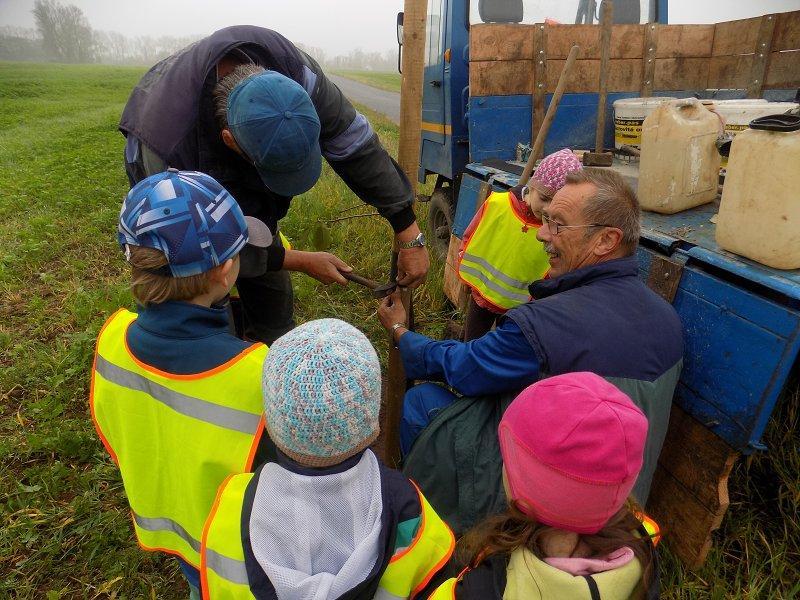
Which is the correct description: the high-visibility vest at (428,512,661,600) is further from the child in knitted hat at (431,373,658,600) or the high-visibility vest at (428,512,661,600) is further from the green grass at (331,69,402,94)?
the green grass at (331,69,402,94)

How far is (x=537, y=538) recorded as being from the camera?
3.25 feet

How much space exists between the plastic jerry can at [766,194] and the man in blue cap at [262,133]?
48.4 inches

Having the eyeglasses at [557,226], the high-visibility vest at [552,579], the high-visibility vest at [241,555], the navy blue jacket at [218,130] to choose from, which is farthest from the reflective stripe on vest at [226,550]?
the eyeglasses at [557,226]

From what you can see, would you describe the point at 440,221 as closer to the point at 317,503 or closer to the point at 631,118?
the point at 631,118

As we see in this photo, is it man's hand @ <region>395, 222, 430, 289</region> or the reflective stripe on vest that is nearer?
the reflective stripe on vest

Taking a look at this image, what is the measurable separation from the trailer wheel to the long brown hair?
4007mm

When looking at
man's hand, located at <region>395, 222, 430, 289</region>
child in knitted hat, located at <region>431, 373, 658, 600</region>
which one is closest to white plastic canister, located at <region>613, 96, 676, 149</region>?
man's hand, located at <region>395, 222, 430, 289</region>

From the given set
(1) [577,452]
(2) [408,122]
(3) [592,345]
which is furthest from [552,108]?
(1) [577,452]

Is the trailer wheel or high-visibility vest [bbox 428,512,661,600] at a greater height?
high-visibility vest [bbox 428,512,661,600]

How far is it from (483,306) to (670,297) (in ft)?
3.48

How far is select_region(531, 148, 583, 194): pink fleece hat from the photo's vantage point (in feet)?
7.41

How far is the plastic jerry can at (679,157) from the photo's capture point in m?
2.20

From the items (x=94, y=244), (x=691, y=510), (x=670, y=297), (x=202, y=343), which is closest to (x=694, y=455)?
(x=691, y=510)

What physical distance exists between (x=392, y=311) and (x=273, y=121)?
3.05 feet
